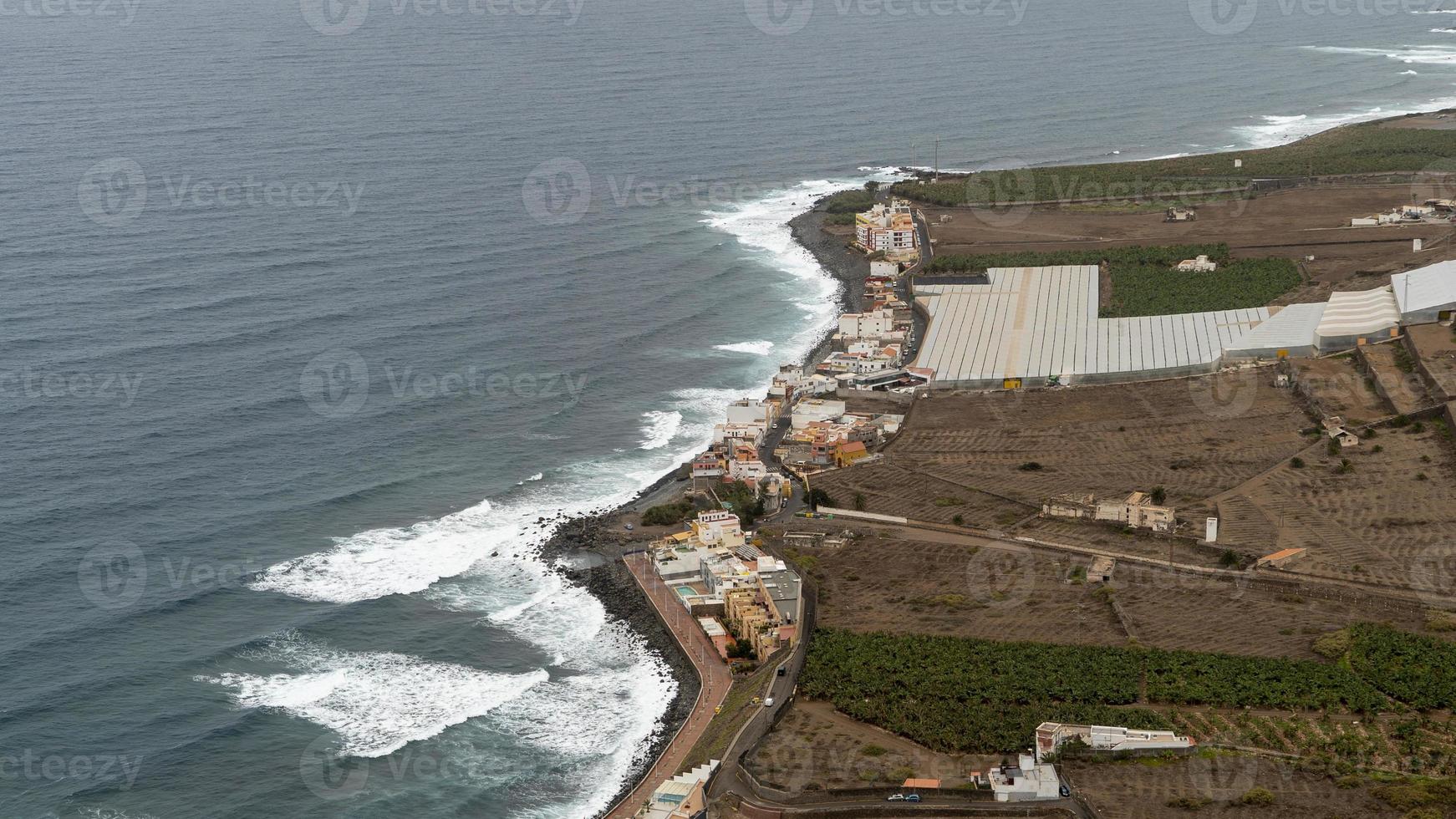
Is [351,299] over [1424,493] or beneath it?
over

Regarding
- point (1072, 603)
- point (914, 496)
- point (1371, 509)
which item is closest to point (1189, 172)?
point (1371, 509)

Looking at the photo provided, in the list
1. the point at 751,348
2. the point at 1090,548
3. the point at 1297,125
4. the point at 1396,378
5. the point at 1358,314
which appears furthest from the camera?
the point at 1297,125

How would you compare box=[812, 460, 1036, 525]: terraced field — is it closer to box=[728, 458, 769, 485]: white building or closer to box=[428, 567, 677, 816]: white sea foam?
box=[728, 458, 769, 485]: white building

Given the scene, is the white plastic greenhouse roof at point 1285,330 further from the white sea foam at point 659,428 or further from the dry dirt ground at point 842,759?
the dry dirt ground at point 842,759

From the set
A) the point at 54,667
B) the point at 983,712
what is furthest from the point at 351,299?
the point at 983,712

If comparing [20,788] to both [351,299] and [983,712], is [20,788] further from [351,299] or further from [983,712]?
[351,299]

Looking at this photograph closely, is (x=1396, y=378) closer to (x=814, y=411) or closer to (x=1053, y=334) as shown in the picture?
(x=1053, y=334)

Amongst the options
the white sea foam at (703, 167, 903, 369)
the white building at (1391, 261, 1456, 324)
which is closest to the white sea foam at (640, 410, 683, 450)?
the white sea foam at (703, 167, 903, 369)
